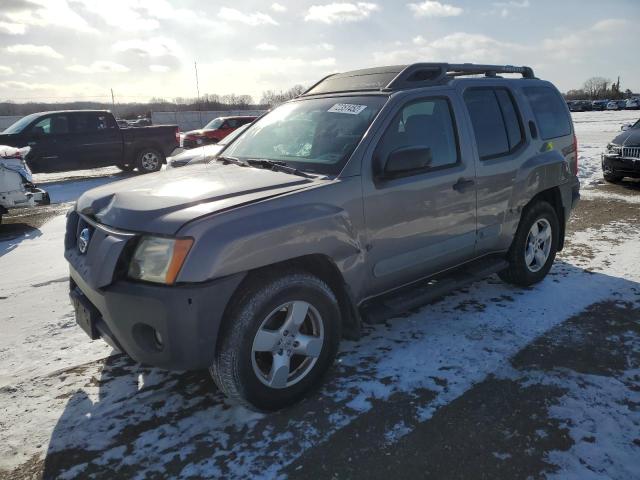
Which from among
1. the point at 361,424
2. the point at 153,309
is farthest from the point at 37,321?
the point at 361,424

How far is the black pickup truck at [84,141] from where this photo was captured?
12.3 metres

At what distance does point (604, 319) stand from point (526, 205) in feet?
3.83

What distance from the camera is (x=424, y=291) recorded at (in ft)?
11.5

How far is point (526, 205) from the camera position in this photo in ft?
14.6

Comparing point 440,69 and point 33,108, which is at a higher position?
point 33,108

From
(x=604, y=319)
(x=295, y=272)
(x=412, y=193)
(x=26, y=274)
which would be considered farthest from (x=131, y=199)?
(x=604, y=319)

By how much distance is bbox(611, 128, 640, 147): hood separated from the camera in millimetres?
9510

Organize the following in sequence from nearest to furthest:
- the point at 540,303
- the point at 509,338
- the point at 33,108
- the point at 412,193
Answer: the point at 412,193 → the point at 509,338 → the point at 540,303 → the point at 33,108

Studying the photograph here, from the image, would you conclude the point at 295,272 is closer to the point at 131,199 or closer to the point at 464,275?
the point at 131,199

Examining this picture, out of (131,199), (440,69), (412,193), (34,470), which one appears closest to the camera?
(34,470)

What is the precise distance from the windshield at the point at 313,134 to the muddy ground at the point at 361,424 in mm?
1420

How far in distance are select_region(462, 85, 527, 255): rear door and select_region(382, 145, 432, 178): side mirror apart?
3.07 feet

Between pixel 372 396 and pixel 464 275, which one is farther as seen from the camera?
pixel 464 275

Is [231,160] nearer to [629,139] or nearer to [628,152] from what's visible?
[628,152]
